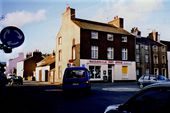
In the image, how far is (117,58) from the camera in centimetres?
4388

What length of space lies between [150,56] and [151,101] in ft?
159

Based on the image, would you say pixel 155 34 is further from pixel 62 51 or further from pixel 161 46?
pixel 62 51

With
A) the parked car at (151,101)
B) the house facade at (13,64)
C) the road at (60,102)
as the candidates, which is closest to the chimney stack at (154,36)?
the road at (60,102)

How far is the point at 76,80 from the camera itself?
1789 centimetres

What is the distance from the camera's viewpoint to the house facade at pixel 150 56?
4862cm

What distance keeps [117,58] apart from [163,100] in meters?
40.6

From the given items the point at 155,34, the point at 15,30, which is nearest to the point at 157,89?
the point at 15,30

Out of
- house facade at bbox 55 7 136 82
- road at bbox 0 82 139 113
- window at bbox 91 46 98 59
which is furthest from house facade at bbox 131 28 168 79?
road at bbox 0 82 139 113

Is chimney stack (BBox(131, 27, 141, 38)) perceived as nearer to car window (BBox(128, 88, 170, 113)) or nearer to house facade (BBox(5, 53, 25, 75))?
house facade (BBox(5, 53, 25, 75))

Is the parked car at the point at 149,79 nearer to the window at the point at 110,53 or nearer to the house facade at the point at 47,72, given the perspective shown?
the window at the point at 110,53

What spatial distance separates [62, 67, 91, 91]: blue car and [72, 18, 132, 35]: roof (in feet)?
75.2

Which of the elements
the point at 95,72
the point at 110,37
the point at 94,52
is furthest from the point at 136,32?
the point at 95,72

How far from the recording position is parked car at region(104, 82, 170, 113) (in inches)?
137

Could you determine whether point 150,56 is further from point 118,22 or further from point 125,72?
point 118,22
